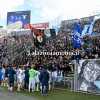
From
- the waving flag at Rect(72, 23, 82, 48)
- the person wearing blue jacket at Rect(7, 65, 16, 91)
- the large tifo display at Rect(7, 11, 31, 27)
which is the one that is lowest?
the person wearing blue jacket at Rect(7, 65, 16, 91)

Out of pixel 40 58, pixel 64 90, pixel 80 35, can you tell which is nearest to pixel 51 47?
pixel 40 58

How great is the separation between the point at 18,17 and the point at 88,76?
47.0 meters

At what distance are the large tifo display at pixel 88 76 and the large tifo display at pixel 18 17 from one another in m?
44.0

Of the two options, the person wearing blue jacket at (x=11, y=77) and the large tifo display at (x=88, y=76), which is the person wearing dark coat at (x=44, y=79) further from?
the person wearing blue jacket at (x=11, y=77)

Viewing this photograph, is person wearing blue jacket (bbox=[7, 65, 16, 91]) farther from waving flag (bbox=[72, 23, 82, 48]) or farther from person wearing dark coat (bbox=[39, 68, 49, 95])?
waving flag (bbox=[72, 23, 82, 48])

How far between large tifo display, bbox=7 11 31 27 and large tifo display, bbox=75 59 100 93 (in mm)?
43977

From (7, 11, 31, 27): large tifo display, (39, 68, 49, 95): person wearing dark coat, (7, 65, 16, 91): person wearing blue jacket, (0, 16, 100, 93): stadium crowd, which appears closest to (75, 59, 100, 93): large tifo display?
(0, 16, 100, 93): stadium crowd

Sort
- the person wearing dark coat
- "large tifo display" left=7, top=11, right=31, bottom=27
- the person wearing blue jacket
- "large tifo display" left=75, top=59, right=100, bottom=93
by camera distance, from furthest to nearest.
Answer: "large tifo display" left=7, top=11, right=31, bottom=27
the person wearing blue jacket
the person wearing dark coat
"large tifo display" left=75, top=59, right=100, bottom=93

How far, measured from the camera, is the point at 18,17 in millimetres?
73688

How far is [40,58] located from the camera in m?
40.2

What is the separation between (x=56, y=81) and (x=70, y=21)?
13047mm

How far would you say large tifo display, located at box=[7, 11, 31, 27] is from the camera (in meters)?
72.6

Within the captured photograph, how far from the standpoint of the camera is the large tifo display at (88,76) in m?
27.3

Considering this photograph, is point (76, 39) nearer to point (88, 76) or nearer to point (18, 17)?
point (88, 76)
